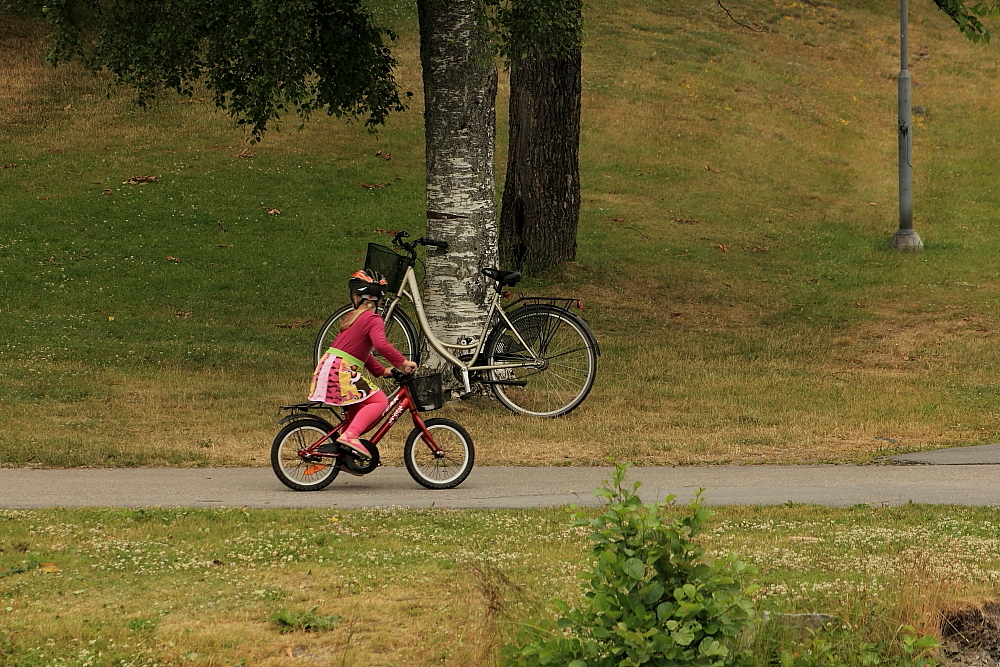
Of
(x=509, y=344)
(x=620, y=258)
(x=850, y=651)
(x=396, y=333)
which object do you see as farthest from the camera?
(x=620, y=258)

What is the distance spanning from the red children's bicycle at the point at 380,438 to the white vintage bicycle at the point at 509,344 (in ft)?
9.28

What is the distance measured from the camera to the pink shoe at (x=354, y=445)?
28.6 feet

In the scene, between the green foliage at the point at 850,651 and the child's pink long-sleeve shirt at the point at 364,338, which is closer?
the green foliage at the point at 850,651

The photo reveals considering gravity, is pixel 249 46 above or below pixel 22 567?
above

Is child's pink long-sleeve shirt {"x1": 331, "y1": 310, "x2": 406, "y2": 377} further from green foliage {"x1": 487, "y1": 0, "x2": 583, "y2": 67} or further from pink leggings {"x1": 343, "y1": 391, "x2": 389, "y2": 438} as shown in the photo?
green foliage {"x1": 487, "y1": 0, "x2": 583, "y2": 67}

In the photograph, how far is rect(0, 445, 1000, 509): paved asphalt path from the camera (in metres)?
8.35

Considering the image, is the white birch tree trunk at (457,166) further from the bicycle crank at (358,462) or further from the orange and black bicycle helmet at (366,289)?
the bicycle crank at (358,462)

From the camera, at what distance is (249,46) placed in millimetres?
12031

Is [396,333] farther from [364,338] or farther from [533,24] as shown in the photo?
[364,338]

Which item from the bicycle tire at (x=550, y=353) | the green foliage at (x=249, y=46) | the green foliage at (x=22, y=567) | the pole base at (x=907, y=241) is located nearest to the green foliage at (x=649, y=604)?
the green foliage at (x=22, y=567)

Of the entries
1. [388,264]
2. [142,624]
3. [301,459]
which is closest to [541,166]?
[388,264]

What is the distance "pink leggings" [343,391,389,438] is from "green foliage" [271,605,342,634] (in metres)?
3.15

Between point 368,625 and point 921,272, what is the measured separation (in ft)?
59.1

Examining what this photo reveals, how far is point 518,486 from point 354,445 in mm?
1234
